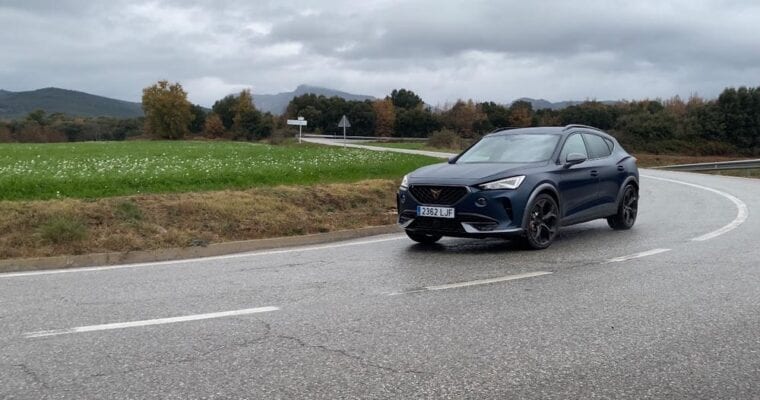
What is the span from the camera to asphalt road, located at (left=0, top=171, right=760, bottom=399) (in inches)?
157

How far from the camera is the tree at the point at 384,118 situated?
338 feet

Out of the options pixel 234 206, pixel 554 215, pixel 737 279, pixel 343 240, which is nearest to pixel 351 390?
pixel 737 279

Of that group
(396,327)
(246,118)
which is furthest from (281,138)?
(396,327)

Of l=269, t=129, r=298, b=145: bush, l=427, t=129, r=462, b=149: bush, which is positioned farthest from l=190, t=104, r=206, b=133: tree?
l=427, t=129, r=462, b=149: bush

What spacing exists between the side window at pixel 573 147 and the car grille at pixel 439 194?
1.90m

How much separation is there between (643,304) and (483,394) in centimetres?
268

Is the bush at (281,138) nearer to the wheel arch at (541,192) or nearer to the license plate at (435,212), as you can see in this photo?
the wheel arch at (541,192)

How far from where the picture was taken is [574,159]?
30.6 ft

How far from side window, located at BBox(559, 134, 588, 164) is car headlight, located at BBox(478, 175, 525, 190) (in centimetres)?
120

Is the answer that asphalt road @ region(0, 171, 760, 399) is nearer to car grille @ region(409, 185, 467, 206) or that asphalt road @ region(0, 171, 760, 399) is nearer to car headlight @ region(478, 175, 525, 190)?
car grille @ region(409, 185, 467, 206)

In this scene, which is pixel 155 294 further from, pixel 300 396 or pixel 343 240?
pixel 343 240

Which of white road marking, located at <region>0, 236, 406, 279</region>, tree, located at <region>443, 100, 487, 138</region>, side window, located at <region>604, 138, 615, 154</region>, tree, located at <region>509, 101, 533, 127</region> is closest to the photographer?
white road marking, located at <region>0, 236, 406, 279</region>

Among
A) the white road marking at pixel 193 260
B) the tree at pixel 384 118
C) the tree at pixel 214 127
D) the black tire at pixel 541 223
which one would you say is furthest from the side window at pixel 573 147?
the tree at pixel 214 127

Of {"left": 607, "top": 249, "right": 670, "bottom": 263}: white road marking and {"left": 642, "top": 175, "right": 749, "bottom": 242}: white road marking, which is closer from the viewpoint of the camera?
{"left": 607, "top": 249, "right": 670, "bottom": 263}: white road marking
